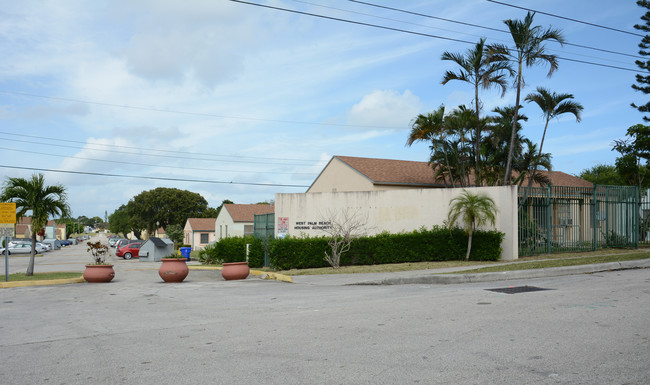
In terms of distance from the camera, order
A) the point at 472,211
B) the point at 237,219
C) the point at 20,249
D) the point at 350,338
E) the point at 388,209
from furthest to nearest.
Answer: the point at 20,249 < the point at 237,219 < the point at 388,209 < the point at 472,211 < the point at 350,338

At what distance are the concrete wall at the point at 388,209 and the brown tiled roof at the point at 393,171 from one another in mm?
7138

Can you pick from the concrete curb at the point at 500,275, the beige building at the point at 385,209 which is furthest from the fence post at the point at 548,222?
the concrete curb at the point at 500,275

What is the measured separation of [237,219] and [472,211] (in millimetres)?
38917

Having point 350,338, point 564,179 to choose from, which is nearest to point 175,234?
point 564,179

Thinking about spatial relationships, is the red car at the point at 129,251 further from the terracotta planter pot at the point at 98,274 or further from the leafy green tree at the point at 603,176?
the leafy green tree at the point at 603,176

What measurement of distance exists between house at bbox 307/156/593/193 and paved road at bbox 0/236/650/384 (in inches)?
758

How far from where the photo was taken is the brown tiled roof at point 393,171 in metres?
32.9

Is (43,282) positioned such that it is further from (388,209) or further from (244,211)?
(244,211)

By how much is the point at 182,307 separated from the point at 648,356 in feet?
31.1

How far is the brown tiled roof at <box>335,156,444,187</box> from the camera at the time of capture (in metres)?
32.9

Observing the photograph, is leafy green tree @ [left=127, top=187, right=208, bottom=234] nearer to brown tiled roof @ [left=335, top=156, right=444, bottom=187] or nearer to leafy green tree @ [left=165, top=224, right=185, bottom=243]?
leafy green tree @ [left=165, top=224, right=185, bottom=243]

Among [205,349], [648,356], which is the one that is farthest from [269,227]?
[648,356]

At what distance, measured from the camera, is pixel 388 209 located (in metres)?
24.2

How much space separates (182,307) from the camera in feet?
41.0
